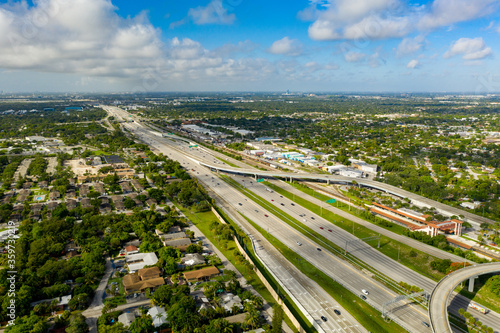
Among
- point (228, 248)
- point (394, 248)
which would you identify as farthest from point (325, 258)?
point (228, 248)

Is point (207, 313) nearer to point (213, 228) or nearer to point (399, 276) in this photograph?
point (213, 228)

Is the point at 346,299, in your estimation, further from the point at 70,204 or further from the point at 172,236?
the point at 70,204

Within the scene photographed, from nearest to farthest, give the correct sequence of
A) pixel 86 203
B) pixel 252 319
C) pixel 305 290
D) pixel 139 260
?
1. pixel 252 319
2. pixel 305 290
3. pixel 139 260
4. pixel 86 203

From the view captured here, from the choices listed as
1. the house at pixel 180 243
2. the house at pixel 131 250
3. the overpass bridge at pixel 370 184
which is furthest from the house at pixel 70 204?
the overpass bridge at pixel 370 184

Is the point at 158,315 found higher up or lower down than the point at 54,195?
lower down

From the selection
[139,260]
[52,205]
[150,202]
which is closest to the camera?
[139,260]

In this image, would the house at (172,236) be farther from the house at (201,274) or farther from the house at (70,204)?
the house at (70,204)
